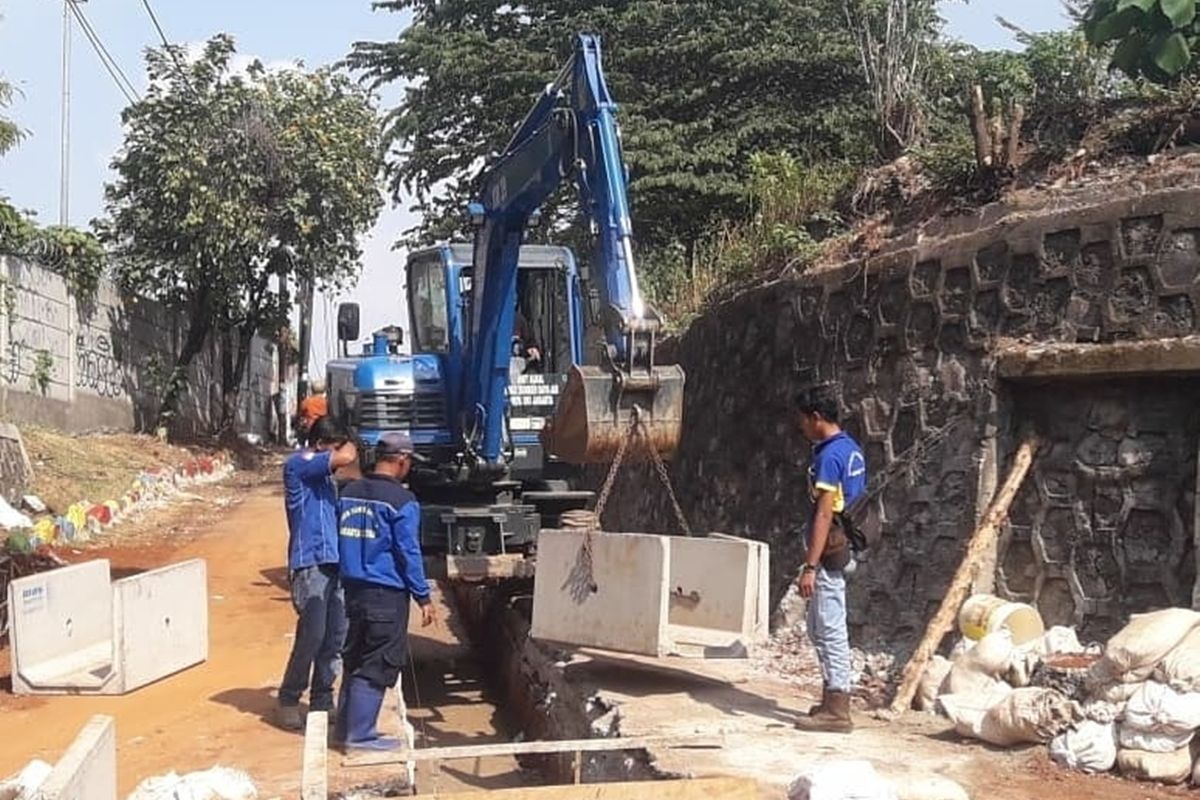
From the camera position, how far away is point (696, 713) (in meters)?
6.72

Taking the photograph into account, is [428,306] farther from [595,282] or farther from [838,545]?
[838,545]

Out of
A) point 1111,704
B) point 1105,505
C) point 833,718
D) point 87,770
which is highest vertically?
point 1105,505

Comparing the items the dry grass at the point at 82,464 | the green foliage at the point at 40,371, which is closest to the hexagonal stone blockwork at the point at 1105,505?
the dry grass at the point at 82,464

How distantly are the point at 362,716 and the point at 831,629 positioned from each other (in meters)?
2.49

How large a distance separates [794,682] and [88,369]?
14546mm

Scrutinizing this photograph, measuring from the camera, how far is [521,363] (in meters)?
10.4

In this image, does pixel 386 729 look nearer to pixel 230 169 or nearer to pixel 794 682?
pixel 794 682

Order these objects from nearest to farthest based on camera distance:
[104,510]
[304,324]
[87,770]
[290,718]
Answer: [87,770] < [290,718] < [104,510] < [304,324]

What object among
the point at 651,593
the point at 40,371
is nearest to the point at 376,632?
the point at 651,593

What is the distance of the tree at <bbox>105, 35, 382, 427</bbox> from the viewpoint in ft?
72.0

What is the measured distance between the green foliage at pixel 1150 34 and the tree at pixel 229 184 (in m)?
16.4

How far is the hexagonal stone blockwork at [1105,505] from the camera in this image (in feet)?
21.9

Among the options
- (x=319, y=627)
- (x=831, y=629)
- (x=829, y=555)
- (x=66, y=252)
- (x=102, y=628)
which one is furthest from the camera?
(x=66, y=252)

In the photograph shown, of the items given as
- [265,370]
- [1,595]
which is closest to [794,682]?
[1,595]
